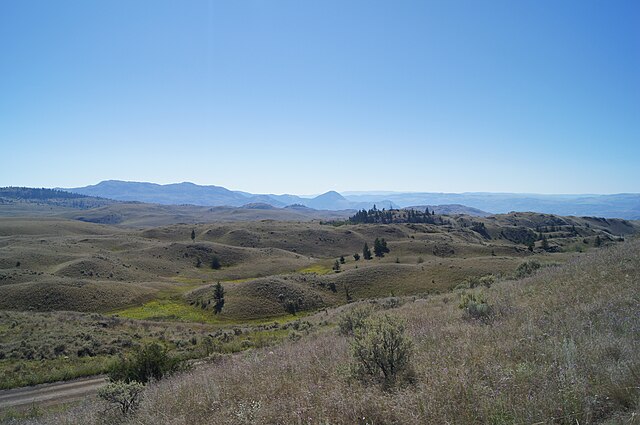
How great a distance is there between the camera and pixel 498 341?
6.25 m

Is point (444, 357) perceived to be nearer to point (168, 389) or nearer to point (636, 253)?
point (168, 389)

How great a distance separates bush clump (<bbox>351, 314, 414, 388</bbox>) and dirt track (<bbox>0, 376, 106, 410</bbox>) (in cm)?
1452

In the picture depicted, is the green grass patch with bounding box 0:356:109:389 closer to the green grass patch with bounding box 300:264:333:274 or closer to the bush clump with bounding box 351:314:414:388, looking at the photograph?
the bush clump with bounding box 351:314:414:388

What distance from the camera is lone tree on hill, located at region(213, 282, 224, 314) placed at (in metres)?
51.3

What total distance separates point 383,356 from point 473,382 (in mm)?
1880

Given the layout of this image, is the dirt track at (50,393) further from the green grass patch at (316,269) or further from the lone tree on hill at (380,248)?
the lone tree on hill at (380,248)

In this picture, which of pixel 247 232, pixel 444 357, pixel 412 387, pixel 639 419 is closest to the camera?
pixel 639 419

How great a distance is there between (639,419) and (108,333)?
33.4 m

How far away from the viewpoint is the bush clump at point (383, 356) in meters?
6.01

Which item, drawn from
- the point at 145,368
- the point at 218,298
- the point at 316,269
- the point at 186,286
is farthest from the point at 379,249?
the point at 145,368

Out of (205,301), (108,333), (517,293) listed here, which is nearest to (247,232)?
(205,301)

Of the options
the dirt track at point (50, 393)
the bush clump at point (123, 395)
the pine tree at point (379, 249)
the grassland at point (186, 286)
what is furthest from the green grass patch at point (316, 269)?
the bush clump at point (123, 395)

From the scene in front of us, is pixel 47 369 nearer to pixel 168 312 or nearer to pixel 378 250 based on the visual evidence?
pixel 168 312

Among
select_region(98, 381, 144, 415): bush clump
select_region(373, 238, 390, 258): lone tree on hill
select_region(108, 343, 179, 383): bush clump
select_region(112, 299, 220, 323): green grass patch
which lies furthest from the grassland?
select_region(98, 381, 144, 415): bush clump
